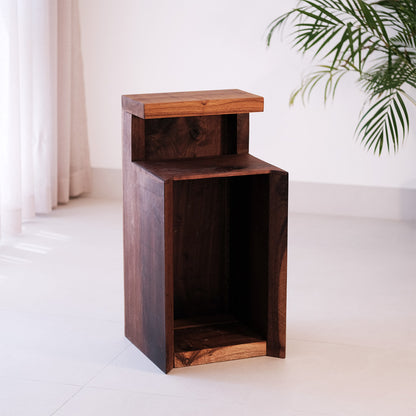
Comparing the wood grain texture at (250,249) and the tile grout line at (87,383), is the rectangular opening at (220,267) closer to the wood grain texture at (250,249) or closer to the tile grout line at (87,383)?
the wood grain texture at (250,249)

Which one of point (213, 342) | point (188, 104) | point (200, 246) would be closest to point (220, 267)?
point (200, 246)

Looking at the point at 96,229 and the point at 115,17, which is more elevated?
the point at 115,17

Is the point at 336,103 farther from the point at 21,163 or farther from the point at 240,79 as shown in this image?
the point at 21,163

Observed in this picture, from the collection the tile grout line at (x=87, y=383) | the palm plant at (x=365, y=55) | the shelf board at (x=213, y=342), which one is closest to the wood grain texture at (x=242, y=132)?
the shelf board at (x=213, y=342)

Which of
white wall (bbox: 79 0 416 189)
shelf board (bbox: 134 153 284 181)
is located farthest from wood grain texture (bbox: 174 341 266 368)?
white wall (bbox: 79 0 416 189)

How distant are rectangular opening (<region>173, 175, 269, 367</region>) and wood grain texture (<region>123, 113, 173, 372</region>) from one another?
10 cm

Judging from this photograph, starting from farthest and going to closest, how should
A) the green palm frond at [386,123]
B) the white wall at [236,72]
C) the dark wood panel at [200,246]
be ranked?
the white wall at [236,72]
the green palm frond at [386,123]
the dark wood panel at [200,246]

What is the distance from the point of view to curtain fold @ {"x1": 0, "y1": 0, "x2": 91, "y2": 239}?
12.2ft

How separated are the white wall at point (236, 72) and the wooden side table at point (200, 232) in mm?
1750

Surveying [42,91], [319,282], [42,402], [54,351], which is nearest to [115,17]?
[42,91]

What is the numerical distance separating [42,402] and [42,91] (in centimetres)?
225

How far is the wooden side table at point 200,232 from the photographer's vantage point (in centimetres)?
230

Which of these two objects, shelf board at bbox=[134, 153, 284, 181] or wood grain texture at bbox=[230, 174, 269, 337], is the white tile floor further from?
shelf board at bbox=[134, 153, 284, 181]

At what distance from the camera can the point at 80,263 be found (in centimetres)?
337
